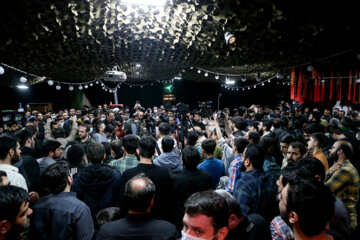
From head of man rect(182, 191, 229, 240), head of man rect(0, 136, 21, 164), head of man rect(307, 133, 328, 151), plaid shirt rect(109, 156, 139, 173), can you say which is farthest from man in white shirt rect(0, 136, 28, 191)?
head of man rect(307, 133, 328, 151)

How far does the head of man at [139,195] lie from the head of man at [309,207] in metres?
0.83

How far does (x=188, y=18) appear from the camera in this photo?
3.34 m

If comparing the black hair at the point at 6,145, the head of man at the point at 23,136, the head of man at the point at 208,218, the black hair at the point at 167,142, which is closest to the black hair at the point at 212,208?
the head of man at the point at 208,218

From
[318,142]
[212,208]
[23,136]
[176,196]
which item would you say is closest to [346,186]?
[318,142]

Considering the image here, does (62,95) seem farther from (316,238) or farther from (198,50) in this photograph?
(316,238)

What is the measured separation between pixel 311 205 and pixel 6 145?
271 cm

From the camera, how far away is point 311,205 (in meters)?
1.12

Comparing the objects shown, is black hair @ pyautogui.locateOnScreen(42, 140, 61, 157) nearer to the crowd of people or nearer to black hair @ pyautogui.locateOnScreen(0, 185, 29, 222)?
the crowd of people

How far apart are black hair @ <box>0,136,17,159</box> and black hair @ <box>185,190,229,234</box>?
2123 mm

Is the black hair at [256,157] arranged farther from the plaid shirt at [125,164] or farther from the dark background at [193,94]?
the dark background at [193,94]

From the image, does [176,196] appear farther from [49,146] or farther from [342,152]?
[342,152]

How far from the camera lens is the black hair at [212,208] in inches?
44.7

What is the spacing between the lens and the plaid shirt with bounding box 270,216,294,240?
1357mm

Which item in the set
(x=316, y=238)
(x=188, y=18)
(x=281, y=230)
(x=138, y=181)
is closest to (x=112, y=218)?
(x=138, y=181)
